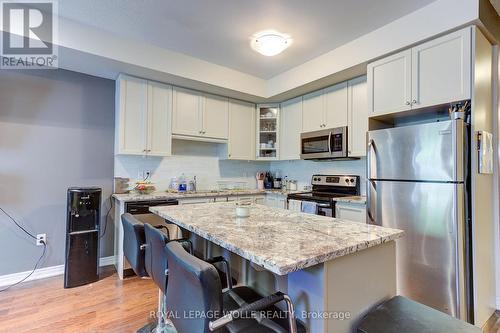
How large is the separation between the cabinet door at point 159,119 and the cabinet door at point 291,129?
69.5 inches

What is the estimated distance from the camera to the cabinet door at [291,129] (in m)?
3.86

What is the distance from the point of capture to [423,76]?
2266 mm

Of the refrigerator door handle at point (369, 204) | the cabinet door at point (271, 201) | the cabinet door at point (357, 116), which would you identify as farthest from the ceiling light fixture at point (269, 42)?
the cabinet door at point (271, 201)

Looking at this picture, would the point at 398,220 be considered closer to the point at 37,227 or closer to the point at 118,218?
the point at 118,218

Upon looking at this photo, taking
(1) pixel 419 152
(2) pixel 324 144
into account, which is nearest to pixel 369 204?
(1) pixel 419 152

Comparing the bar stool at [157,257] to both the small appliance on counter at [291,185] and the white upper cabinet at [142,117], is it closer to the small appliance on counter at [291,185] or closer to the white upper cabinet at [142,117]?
the white upper cabinet at [142,117]

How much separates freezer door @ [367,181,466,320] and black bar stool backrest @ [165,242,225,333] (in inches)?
74.8

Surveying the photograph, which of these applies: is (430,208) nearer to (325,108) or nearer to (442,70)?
(442,70)

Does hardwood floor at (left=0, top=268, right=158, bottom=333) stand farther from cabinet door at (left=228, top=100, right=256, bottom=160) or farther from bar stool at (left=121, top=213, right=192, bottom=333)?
cabinet door at (left=228, top=100, right=256, bottom=160)

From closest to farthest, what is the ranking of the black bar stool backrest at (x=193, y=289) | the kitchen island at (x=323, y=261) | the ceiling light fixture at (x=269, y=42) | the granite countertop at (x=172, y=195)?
the black bar stool backrest at (x=193, y=289), the kitchen island at (x=323, y=261), the ceiling light fixture at (x=269, y=42), the granite countertop at (x=172, y=195)

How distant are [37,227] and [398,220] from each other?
372cm

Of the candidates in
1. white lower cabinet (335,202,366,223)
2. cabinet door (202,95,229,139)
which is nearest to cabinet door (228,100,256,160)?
cabinet door (202,95,229,139)

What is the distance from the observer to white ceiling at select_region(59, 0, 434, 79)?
7.14 feet

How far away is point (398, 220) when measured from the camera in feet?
7.26
